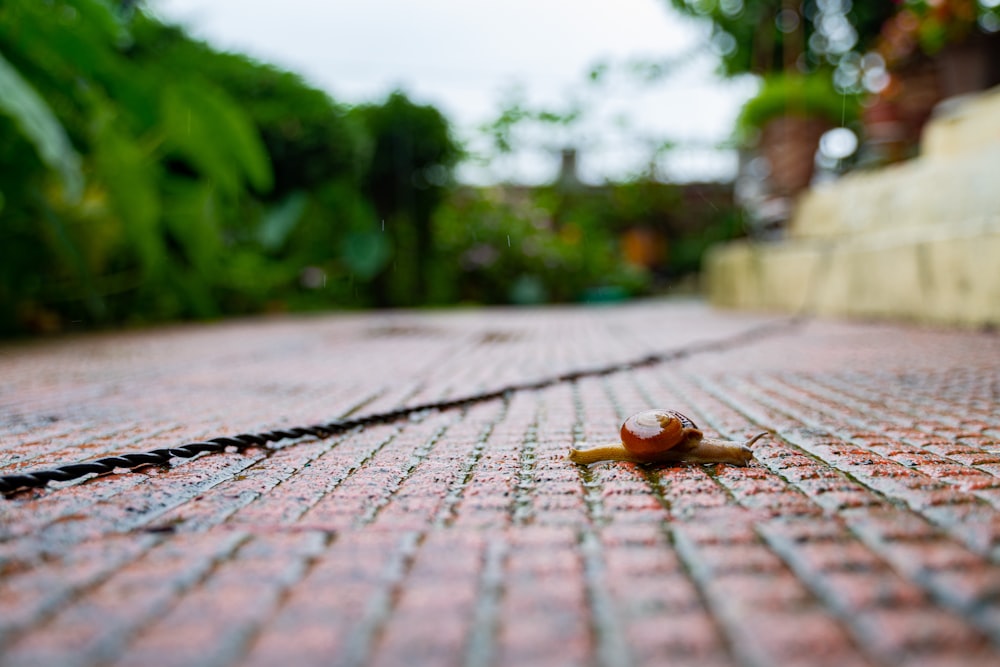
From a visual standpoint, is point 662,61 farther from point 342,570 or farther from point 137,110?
point 342,570

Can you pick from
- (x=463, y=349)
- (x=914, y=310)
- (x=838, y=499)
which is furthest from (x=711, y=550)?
(x=914, y=310)

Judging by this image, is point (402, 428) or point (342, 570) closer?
point (342, 570)

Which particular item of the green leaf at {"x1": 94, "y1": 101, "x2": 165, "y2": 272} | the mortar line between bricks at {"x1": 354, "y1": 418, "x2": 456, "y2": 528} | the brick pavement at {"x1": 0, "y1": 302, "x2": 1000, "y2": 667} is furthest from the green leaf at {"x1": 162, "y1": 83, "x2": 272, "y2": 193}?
the mortar line between bricks at {"x1": 354, "y1": 418, "x2": 456, "y2": 528}

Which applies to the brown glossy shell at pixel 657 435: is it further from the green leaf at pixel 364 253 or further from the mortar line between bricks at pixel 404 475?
the green leaf at pixel 364 253

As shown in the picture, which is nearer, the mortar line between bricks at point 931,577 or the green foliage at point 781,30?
the mortar line between bricks at point 931,577

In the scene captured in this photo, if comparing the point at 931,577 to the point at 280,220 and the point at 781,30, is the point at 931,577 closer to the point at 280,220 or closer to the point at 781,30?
the point at 280,220

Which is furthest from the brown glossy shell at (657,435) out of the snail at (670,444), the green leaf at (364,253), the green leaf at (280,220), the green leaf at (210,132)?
the green leaf at (364,253)
